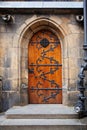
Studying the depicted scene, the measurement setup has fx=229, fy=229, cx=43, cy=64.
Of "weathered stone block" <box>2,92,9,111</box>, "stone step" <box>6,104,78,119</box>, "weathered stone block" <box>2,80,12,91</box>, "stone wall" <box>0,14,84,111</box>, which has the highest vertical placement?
"stone wall" <box>0,14,84,111</box>

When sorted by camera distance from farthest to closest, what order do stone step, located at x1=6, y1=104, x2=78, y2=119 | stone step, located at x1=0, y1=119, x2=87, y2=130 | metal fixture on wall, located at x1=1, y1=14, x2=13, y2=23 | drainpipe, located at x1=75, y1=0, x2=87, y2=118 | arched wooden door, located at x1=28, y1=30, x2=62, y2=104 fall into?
arched wooden door, located at x1=28, y1=30, x2=62, y2=104, metal fixture on wall, located at x1=1, y1=14, x2=13, y2=23, drainpipe, located at x1=75, y1=0, x2=87, y2=118, stone step, located at x1=6, y1=104, x2=78, y2=119, stone step, located at x1=0, y1=119, x2=87, y2=130

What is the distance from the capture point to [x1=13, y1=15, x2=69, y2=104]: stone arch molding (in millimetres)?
5898

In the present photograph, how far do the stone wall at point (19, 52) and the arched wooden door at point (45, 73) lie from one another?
1.04ft

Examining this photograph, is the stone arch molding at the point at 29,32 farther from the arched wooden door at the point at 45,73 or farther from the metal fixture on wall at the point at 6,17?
the metal fixture on wall at the point at 6,17

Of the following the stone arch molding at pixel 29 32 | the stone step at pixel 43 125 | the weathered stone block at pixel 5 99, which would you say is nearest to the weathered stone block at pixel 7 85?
the weathered stone block at pixel 5 99

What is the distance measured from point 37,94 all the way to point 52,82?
1.70ft

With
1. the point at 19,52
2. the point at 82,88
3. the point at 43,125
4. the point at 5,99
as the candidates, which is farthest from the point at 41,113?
the point at 19,52

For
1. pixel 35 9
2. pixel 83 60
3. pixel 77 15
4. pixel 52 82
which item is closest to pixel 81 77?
pixel 83 60

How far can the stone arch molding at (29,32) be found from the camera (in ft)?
19.4

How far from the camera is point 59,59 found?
617 centimetres

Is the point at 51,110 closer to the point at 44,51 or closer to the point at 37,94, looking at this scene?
the point at 37,94

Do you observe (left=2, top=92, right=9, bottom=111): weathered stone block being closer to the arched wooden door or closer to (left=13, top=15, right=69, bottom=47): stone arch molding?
the arched wooden door

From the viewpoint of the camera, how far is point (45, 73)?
618 centimetres

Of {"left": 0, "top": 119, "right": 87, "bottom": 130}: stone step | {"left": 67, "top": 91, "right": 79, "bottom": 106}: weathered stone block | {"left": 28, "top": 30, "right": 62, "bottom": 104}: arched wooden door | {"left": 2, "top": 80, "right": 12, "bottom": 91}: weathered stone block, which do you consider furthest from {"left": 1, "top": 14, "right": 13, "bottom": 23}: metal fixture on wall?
{"left": 0, "top": 119, "right": 87, "bottom": 130}: stone step
